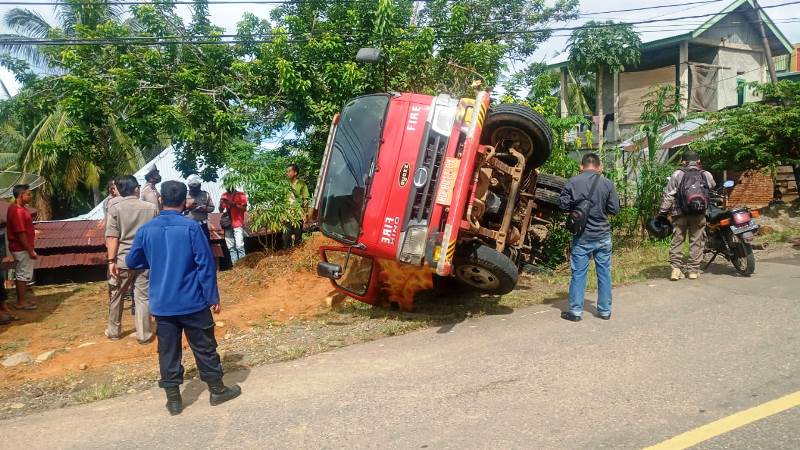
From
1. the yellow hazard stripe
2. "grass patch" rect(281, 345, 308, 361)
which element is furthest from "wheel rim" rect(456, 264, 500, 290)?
"grass patch" rect(281, 345, 308, 361)

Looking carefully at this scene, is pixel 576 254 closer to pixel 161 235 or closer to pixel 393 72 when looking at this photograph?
pixel 161 235

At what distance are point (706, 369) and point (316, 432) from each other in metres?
2.76

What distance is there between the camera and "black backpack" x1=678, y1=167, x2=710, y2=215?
21.9ft

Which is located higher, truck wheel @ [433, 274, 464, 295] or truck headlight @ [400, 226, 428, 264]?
truck headlight @ [400, 226, 428, 264]

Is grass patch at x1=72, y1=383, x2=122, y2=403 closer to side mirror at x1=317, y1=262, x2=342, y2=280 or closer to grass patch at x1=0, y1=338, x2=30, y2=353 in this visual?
side mirror at x1=317, y1=262, x2=342, y2=280

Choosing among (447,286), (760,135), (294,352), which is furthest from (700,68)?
(294,352)

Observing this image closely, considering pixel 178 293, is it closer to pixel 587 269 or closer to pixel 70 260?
pixel 587 269

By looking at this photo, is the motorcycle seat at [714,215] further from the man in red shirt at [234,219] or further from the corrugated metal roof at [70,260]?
the corrugated metal roof at [70,260]

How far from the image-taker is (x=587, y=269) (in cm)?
552

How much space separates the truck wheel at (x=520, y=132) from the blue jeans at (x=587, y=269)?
4.04 ft

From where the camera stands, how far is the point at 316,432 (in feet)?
11.3

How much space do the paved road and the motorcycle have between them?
1737mm

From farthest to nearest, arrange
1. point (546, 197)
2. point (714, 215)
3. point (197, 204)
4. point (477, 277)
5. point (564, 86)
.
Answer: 1. point (564, 86)
2. point (197, 204)
3. point (714, 215)
4. point (546, 197)
5. point (477, 277)

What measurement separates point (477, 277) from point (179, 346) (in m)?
2.95
